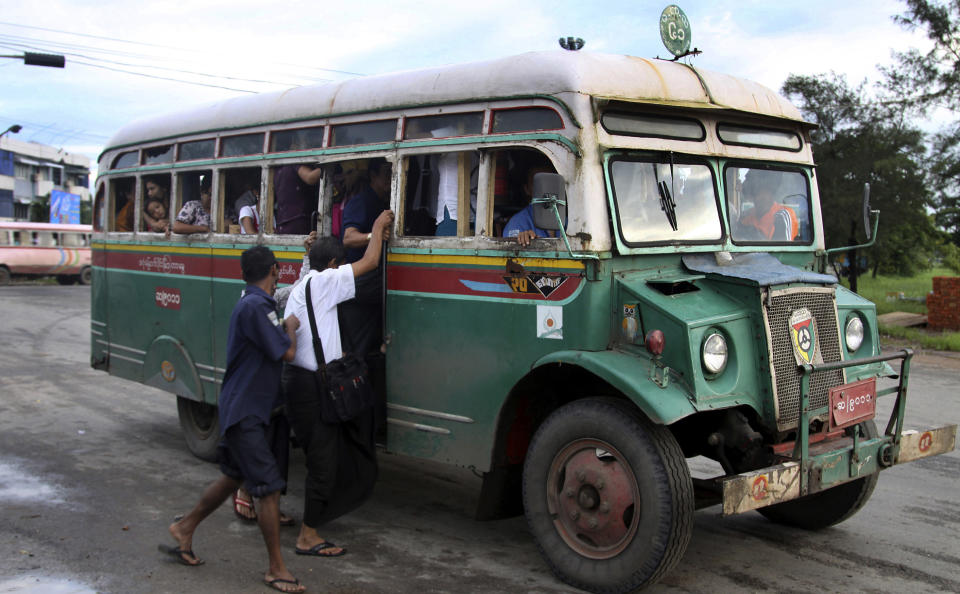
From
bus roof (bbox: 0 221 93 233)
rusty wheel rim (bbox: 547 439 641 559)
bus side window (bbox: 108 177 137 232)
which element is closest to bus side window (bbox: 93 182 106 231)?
bus side window (bbox: 108 177 137 232)

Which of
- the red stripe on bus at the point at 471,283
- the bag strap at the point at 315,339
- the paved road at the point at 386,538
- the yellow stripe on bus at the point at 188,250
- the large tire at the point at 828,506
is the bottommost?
the paved road at the point at 386,538

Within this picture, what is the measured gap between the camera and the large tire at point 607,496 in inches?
169

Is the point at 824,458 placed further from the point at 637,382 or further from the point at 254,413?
the point at 254,413

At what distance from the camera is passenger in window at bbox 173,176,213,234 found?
7426mm

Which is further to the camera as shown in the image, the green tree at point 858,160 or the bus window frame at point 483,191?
the green tree at point 858,160

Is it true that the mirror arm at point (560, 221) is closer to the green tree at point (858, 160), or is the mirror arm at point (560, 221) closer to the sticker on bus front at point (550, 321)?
the sticker on bus front at point (550, 321)

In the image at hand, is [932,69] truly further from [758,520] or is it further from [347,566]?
[347,566]

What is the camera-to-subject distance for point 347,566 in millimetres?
5023

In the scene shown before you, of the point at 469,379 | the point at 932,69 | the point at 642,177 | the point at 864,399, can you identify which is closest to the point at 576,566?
the point at 469,379

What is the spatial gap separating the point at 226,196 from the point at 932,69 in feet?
74.3

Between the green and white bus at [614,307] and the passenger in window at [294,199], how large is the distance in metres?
0.13

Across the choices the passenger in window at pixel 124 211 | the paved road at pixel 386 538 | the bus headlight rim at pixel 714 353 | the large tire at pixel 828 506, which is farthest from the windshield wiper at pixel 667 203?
the passenger in window at pixel 124 211

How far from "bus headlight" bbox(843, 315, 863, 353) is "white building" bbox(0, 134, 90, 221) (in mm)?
67789

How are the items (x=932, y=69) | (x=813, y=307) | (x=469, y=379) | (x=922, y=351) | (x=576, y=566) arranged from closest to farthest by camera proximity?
1. (x=576, y=566)
2. (x=813, y=307)
3. (x=469, y=379)
4. (x=922, y=351)
5. (x=932, y=69)
